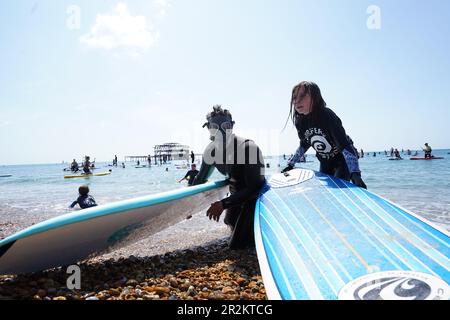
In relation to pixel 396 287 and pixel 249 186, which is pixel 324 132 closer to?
pixel 249 186

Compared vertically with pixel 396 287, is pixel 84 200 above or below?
below

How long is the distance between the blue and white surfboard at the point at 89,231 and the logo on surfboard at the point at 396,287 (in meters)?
1.83

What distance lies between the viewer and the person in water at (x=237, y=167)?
297 cm

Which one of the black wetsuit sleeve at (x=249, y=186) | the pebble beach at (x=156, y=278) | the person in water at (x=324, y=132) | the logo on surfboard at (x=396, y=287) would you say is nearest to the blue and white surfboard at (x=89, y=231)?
the pebble beach at (x=156, y=278)

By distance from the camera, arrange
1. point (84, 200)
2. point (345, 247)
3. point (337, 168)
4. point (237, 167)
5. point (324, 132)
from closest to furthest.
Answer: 1. point (345, 247)
2. point (237, 167)
3. point (324, 132)
4. point (337, 168)
5. point (84, 200)

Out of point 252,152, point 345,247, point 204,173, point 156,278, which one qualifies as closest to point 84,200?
point 204,173

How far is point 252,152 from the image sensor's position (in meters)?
2.96

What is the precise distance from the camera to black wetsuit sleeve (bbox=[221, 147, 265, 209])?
288 centimetres

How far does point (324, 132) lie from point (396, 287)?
1941mm

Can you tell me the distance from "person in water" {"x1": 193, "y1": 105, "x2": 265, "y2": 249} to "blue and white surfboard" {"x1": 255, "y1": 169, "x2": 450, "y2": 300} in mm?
193

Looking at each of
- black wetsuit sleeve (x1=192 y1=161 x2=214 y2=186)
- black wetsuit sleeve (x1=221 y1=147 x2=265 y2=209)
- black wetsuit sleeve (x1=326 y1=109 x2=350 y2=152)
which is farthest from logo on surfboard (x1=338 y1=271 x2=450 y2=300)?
black wetsuit sleeve (x1=192 y1=161 x2=214 y2=186)

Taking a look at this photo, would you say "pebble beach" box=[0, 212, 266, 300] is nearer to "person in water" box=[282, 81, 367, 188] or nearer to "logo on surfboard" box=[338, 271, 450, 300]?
"logo on surfboard" box=[338, 271, 450, 300]

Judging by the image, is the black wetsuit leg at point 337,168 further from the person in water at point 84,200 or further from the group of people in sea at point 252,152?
the person in water at point 84,200
